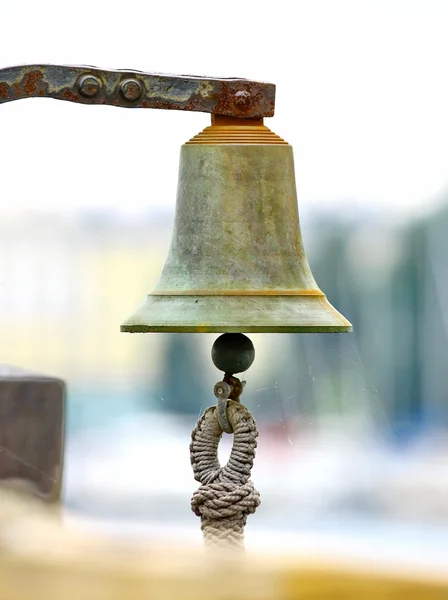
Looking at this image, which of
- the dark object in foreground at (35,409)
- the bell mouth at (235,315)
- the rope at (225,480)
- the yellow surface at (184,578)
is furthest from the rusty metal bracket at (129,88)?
the yellow surface at (184,578)

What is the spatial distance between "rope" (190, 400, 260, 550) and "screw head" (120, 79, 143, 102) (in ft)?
1.88

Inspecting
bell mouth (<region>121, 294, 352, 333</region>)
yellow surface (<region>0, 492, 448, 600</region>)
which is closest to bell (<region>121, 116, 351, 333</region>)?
bell mouth (<region>121, 294, 352, 333</region>)

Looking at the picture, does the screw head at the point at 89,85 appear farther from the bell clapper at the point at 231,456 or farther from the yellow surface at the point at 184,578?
the yellow surface at the point at 184,578

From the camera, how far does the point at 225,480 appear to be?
1.84m

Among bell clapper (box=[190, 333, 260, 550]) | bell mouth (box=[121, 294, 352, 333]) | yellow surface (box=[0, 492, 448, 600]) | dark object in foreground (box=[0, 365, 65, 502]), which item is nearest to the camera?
yellow surface (box=[0, 492, 448, 600])

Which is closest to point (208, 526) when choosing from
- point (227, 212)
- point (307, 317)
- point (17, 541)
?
point (307, 317)

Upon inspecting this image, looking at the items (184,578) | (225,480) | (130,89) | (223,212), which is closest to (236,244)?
(223,212)

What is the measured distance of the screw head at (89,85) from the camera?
1760 mm

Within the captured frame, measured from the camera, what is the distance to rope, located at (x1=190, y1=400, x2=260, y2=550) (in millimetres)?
1808

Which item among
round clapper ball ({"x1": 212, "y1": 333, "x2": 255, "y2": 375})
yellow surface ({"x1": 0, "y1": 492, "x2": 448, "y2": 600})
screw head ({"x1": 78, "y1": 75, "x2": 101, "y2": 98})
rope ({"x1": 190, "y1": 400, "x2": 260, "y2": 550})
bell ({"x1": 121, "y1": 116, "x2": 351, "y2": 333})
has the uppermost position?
screw head ({"x1": 78, "y1": 75, "x2": 101, "y2": 98})

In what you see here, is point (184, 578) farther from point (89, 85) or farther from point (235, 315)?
point (89, 85)

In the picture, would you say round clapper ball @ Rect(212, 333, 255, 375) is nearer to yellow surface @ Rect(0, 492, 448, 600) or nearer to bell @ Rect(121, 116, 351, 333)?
bell @ Rect(121, 116, 351, 333)

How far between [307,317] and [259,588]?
1.37 meters

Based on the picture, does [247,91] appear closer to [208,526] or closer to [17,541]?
[208,526]
